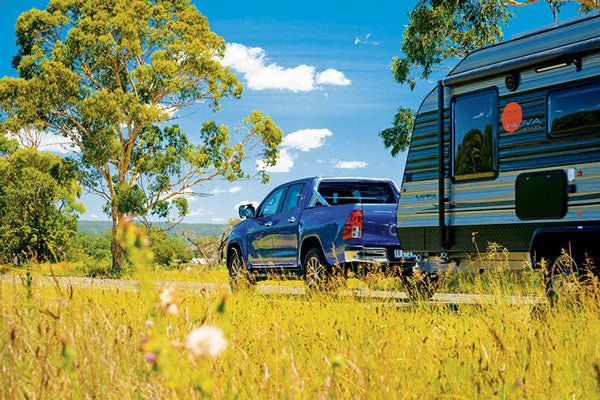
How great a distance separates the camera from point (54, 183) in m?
42.8

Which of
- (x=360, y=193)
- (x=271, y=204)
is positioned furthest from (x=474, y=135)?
(x=271, y=204)

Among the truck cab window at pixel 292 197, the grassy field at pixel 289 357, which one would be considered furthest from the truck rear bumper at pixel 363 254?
the grassy field at pixel 289 357

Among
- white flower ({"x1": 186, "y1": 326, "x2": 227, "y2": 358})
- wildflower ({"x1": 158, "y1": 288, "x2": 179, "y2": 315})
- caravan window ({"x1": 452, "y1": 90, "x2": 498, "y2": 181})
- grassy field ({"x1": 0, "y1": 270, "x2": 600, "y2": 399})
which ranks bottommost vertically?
grassy field ({"x1": 0, "y1": 270, "x2": 600, "y2": 399})

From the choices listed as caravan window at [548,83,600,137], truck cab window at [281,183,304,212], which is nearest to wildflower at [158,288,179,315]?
caravan window at [548,83,600,137]

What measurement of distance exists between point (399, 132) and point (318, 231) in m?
15.1

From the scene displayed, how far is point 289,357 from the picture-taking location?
381cm

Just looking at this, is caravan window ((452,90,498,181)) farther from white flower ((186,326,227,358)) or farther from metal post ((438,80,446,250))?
white flower ((186,326,227,358))

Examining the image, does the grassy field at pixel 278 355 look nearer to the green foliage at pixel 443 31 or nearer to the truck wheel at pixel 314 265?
the truck wheel at pixel 314 265

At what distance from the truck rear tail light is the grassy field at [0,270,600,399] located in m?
3.75

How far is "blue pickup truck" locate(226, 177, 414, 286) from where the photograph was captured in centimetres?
1170

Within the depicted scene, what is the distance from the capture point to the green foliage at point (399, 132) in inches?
1051

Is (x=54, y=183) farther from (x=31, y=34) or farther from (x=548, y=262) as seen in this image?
(x=548, y=262)

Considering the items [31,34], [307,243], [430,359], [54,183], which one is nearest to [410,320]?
[430,359]

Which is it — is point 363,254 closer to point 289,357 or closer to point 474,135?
point 474,135
